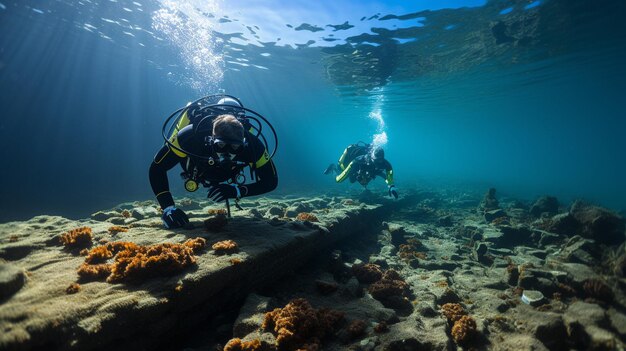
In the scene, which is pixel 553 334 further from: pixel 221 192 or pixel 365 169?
pixel 365 169

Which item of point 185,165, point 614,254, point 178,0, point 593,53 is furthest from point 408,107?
point 185,165

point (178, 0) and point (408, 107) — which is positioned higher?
point (178, 0)

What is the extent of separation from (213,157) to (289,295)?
302cm

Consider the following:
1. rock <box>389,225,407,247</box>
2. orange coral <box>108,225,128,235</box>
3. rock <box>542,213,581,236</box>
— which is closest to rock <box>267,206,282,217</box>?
rock <box>389,225,407,247</box>

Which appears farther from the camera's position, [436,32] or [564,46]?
[564,46]

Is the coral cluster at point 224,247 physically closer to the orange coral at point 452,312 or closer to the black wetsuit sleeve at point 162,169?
the black wetsuit sleeve at point 162,169

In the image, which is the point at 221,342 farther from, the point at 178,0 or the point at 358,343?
the point at 178,0

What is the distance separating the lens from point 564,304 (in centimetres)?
578

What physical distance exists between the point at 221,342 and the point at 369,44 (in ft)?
69.4

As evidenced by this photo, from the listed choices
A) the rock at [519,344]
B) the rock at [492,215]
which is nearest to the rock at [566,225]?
the rock at [492,215]

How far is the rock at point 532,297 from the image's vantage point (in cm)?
580

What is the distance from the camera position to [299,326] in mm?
3875

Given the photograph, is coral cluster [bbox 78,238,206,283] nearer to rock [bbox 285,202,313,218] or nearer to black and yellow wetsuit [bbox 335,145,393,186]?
rock [bbox 285,202,313,218]

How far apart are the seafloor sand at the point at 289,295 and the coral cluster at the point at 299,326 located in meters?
0.02
